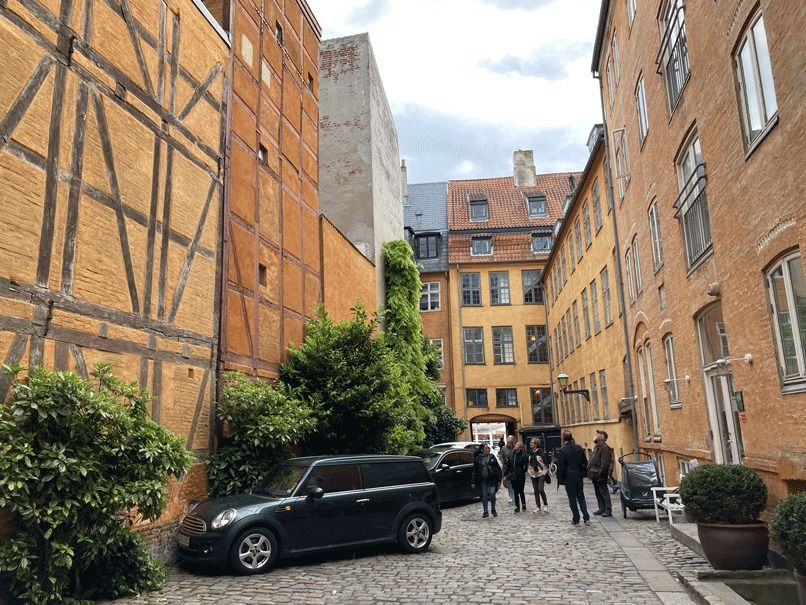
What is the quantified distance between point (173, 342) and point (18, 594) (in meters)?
4.42

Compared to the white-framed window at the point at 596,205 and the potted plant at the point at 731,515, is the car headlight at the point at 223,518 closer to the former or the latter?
the potted plant at the point at 731,515

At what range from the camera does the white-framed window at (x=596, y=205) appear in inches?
933

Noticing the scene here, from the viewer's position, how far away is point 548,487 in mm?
24391

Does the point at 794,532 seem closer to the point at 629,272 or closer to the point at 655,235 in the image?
the point at 655,235

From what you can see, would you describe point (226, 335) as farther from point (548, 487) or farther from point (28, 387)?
point (548, 487)

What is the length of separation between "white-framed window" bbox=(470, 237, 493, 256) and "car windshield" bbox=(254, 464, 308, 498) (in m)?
33.5

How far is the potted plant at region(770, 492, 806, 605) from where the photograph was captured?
6.07 metres

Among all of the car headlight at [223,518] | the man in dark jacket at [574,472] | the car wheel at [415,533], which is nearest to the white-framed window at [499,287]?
the man in dark jacket at [574,472]

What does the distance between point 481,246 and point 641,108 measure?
1063 inches

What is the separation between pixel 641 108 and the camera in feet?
54.2

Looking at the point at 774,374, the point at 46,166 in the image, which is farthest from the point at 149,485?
the point at 774,374

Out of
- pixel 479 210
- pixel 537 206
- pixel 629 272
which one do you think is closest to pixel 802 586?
pixel 629 272

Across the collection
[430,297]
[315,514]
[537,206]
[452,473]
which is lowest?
[315,514]

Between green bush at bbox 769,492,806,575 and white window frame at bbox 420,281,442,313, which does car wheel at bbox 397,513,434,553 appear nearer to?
green bush at bbox 769,492,806,575
